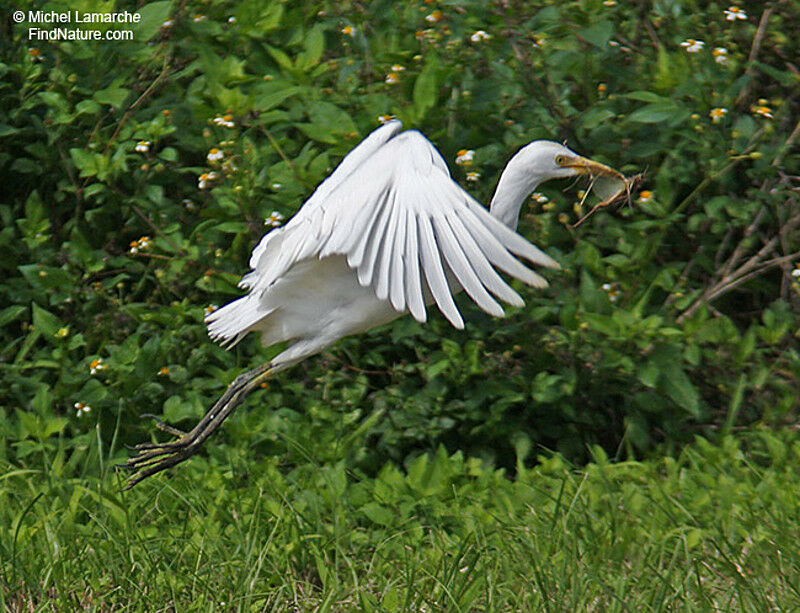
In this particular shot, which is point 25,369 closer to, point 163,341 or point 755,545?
point 163,341

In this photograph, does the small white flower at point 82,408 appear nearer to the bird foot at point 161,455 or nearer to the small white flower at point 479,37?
the bird foot at point 161,455

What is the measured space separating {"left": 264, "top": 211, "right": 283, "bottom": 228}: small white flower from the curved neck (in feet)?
3.19

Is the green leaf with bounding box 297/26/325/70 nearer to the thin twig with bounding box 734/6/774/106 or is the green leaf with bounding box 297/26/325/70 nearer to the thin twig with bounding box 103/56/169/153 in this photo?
the thin twig with bounding box 103/56/169/153

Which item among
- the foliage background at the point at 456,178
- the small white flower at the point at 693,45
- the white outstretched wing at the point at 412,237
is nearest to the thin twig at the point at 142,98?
the foliage background at the point at 456,178

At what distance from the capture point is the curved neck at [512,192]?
3.03 metres

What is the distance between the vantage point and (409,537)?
126 inches

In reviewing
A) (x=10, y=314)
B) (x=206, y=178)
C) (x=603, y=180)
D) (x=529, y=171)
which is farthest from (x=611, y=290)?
(x=10, y=314)

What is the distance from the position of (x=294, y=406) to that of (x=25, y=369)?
901 mm

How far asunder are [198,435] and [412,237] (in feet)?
2.95

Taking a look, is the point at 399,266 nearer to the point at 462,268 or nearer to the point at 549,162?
the point at 462,268

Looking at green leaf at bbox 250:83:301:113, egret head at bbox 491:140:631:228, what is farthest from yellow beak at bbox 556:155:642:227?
green leaf at bbox 250:83:301:113

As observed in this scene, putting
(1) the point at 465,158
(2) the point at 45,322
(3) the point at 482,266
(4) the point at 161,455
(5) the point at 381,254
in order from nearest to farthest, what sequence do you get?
(3) the point at 482,266, (5) the point at 381,254, (4) the point at 161,455, (1) the point at 465,158, (2) the point at 45,322

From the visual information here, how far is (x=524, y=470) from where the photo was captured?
3672mm

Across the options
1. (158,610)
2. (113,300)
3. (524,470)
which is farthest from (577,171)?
(113,300)
